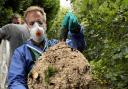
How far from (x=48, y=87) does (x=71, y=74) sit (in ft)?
0.55

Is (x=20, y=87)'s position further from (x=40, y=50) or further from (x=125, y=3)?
(x=125, y=3)

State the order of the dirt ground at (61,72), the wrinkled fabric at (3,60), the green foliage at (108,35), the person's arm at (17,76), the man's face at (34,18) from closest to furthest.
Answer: the dirt ground at (61,72) < the person's arm at (17,76) < the green foliage at (108,35) < the man's face at (34,18) < the wrinkled fabric at (3,60)

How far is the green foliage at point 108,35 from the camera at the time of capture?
3666mm

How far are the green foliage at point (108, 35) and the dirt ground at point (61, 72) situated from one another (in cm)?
47

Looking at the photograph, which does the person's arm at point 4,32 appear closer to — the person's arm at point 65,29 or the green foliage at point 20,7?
→ the person's arm at point 65,29

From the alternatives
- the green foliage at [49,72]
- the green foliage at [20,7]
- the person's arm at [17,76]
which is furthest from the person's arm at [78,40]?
the green foliage at [20,7]

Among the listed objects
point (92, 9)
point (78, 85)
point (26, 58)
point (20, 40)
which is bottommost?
point (78, 85)

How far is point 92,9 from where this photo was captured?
3.80 meters

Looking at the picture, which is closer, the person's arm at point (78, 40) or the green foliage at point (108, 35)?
the green foliage at point (108, 35)

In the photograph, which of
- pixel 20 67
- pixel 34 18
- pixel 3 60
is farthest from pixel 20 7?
pixel 20 67

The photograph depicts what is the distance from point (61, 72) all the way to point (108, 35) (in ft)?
2.72

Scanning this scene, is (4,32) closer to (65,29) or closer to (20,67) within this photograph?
(65,29)

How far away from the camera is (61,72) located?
125 inches

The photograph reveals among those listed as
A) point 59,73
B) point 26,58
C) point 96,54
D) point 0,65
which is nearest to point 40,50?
point 26,58
